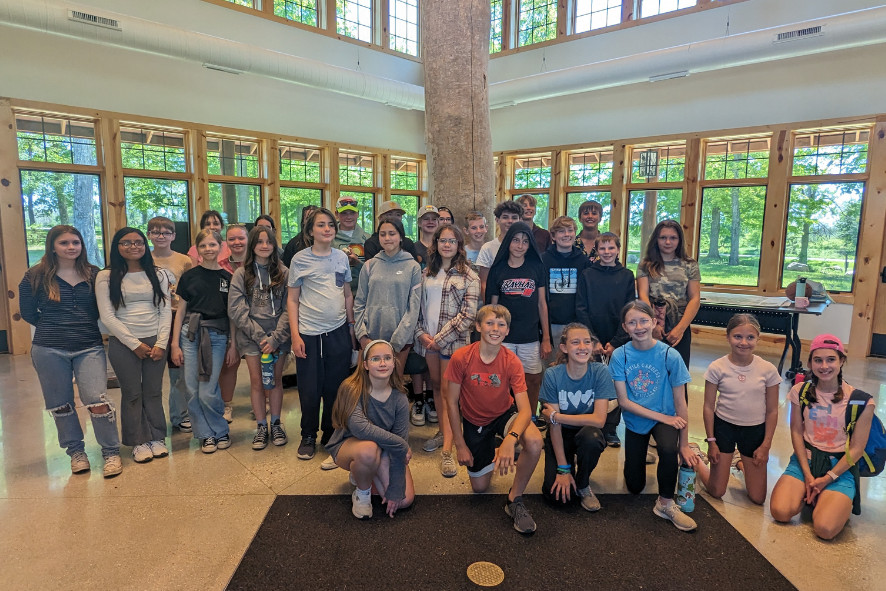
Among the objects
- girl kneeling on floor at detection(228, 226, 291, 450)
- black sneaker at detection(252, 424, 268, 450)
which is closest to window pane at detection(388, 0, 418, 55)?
girl kneeling on floor at detection(228, 226, 291, 450)

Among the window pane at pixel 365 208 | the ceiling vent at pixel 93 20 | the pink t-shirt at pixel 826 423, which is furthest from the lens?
the window pane at pixel 365 208

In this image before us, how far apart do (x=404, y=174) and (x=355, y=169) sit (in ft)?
3.26

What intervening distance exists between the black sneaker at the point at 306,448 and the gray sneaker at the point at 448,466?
2.72 feet

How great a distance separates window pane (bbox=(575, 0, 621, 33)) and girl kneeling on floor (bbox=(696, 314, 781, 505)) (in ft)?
20.2

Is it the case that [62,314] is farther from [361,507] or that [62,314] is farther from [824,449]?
[824,449]

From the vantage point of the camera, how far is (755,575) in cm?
202

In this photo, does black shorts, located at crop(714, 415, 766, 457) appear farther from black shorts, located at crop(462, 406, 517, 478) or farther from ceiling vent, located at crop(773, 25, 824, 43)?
ceiling vent, located at crop(773, 25, 824, 43)

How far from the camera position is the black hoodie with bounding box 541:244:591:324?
3.33m

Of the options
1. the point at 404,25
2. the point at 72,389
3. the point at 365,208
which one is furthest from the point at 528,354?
the point at 404,25

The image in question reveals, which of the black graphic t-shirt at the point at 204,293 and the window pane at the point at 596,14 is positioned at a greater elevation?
the window pane at the point at 596,14

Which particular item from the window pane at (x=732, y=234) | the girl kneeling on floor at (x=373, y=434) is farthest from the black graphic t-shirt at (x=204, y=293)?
the window pane at (x=732, y=234)

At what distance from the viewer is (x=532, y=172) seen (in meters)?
8.29

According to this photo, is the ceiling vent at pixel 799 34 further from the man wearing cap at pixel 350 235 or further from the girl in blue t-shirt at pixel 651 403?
the man wearing cap at pixel 350 235

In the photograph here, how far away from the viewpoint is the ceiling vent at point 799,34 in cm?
501
